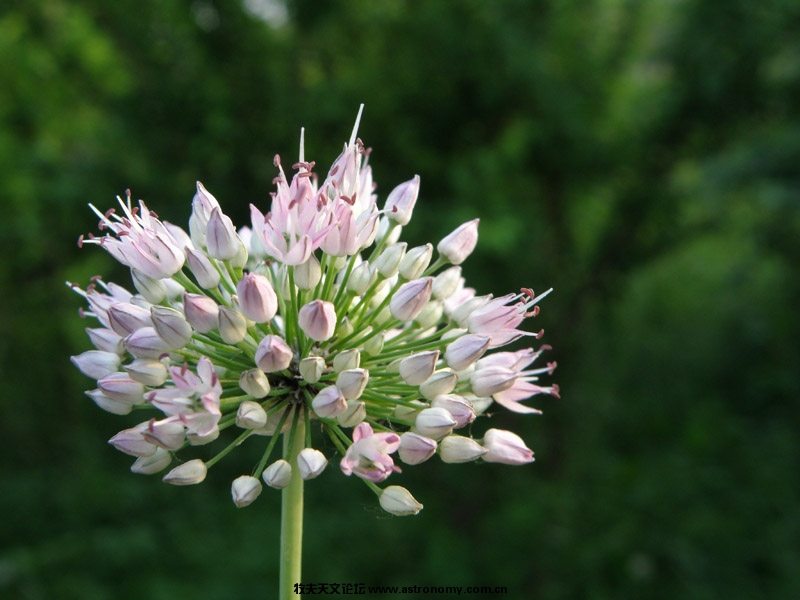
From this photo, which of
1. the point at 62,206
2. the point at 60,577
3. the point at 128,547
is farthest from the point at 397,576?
the point at 62,206

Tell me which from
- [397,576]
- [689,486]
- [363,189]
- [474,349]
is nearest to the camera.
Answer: [474,349]

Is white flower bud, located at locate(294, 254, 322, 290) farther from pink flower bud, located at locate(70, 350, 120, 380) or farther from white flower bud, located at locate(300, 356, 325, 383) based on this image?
pink flower bud, located at locate(70, 350, 120, 380)

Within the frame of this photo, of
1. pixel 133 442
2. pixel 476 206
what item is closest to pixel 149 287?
pixel 133 442

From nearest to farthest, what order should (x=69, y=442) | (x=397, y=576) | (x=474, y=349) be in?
(x=474, y=349)
(x=397, y=576)
(x=69, y=442)

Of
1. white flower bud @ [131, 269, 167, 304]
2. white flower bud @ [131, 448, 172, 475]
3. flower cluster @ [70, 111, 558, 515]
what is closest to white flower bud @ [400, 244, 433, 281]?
flower cluster @ [70, 111, 558, 515]

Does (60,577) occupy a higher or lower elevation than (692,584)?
higher

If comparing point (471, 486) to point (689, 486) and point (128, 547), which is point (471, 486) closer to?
point (689, 486)
